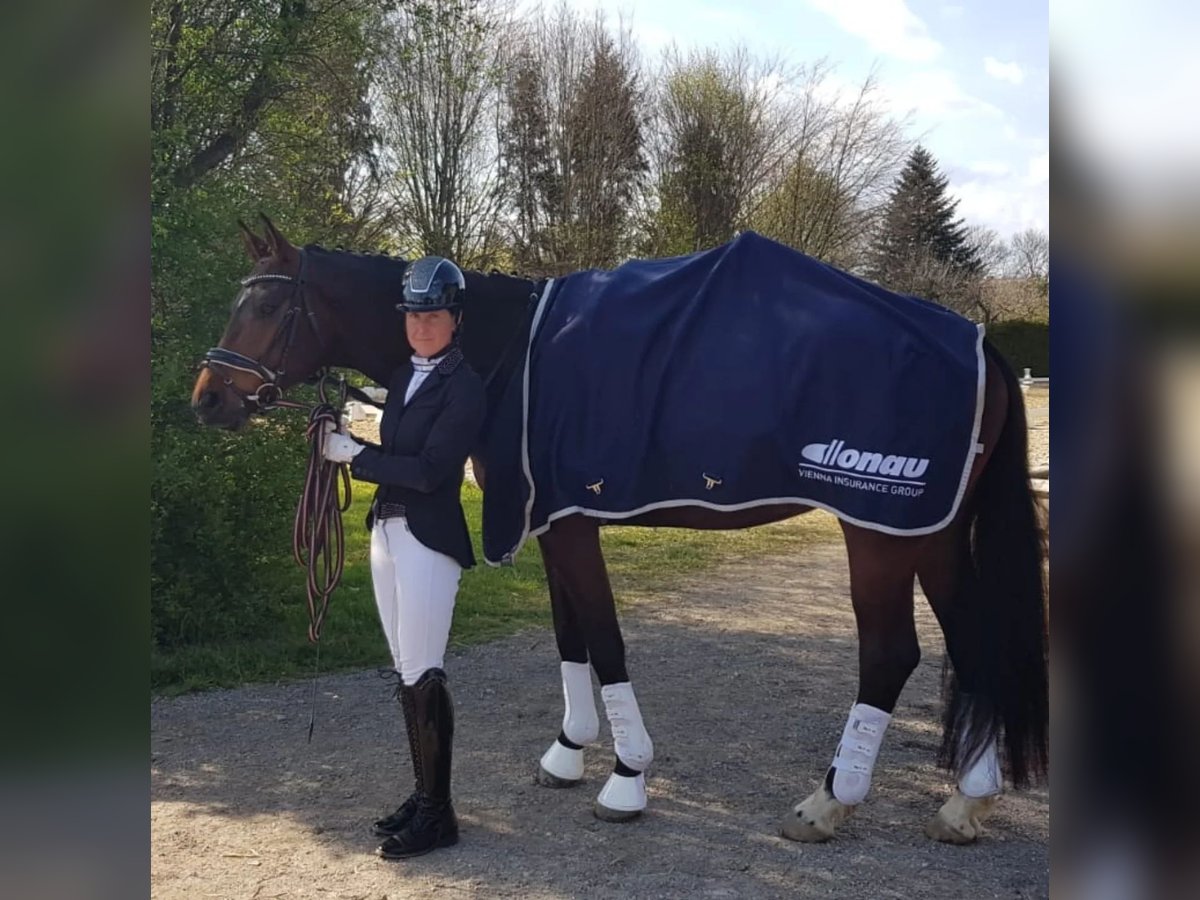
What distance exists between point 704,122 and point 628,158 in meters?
1.27

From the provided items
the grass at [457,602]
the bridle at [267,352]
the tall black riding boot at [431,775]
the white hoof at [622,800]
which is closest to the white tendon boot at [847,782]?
the white hoof at [622,800]

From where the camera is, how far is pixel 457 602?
7.53 metres

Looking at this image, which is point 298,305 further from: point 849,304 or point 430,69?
point 430,69

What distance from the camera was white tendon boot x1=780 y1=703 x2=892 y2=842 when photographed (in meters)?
3.57

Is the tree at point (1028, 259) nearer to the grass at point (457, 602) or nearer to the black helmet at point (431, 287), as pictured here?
the grass at point (457, 602)

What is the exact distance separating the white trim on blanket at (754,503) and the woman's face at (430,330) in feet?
1.20

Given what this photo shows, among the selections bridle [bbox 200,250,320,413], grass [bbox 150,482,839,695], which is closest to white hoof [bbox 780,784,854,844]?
bridle [bbox 200,250,320,413]

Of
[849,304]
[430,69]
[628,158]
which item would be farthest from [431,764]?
[628,158]

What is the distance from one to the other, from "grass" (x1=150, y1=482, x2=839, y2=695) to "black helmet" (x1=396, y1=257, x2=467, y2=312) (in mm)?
3030

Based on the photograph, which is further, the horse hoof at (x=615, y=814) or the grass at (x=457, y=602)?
the grass at (x=457, y=602)

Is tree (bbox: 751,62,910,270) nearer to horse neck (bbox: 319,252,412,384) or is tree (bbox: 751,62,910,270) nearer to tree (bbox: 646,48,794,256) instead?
tree (bbox: 646,48,794,256)

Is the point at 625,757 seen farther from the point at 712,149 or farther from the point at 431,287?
the point at 712,149

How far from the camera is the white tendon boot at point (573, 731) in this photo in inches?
162

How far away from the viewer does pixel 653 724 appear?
5.02 metres
